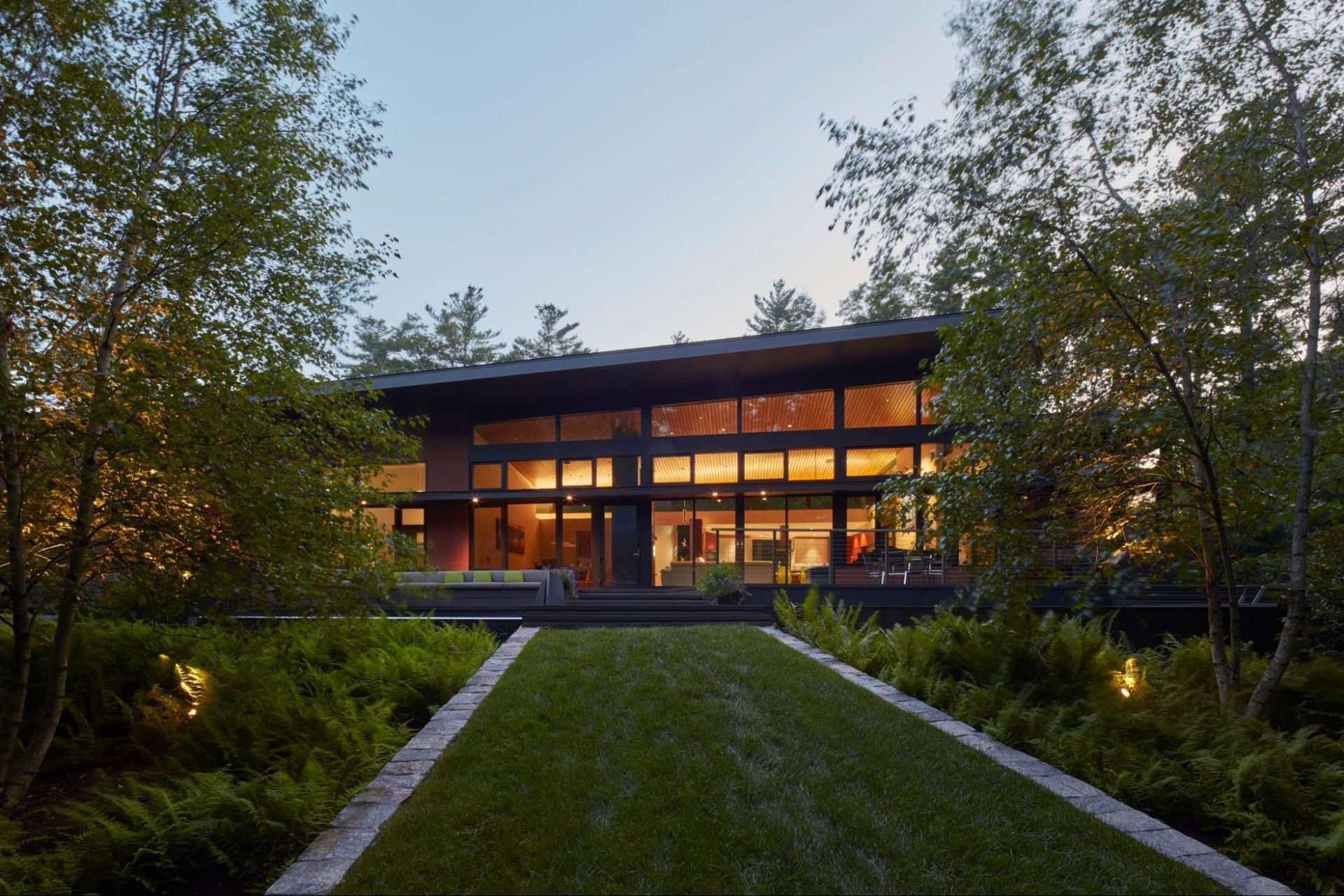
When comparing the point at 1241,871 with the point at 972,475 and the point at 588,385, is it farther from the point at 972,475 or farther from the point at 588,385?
the point at 588,385

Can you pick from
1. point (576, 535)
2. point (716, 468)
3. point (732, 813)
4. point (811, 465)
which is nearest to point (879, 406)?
point (811, 465)

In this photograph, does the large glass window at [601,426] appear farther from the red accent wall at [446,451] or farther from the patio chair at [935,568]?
the patio chair at [935,568]

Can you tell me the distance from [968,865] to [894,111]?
16.0ft

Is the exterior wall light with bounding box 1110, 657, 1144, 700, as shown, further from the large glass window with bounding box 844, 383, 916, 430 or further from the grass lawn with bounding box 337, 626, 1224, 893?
the large glass window with bounding box 844, 383, 916, 430

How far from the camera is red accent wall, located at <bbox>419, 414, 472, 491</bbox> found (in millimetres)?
18672

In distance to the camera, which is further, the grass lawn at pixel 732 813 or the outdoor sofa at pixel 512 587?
the outdoor sofa at pixel 512 587

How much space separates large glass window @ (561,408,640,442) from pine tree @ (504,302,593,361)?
16864mm

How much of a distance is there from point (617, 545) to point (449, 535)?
5061 millimetres

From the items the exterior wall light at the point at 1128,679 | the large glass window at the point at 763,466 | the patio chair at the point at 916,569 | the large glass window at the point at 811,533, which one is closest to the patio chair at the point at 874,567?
the patio chair at the point at 916,569

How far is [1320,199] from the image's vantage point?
4.87m

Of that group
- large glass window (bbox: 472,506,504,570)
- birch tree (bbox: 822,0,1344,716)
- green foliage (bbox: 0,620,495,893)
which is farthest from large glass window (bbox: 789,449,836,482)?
birch tree (bbox: 822,0,1344,716)

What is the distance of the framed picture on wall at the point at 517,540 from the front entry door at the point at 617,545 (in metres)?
2.35

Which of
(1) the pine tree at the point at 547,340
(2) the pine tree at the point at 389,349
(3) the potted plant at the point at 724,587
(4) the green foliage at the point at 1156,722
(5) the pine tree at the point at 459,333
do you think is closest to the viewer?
(4) the green foliage at the point at 1156,722

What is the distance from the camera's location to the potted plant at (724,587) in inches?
488
